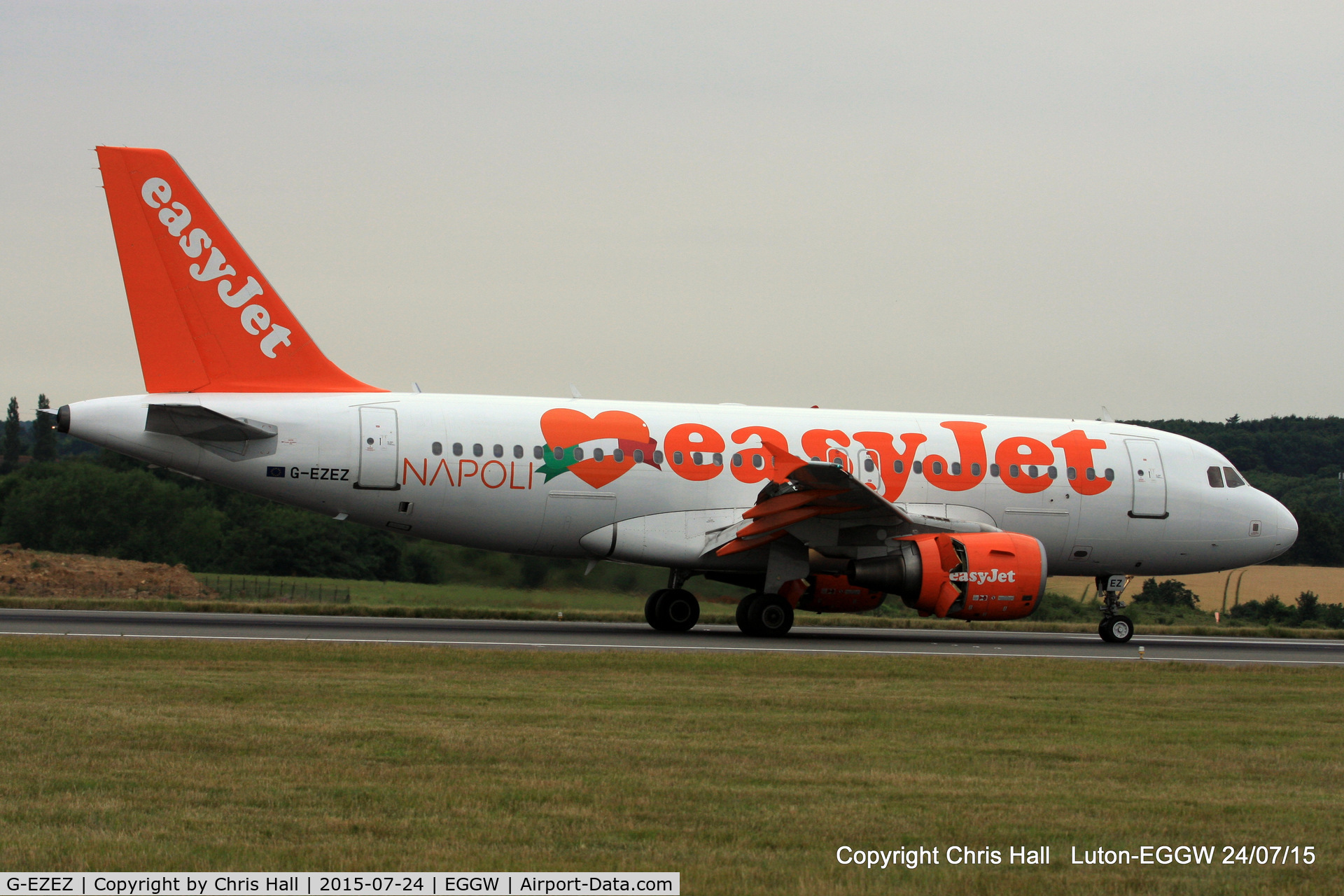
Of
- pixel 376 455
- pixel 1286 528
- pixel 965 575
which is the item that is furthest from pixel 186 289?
pixel 1286 528

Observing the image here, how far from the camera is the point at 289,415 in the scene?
19.7 meters

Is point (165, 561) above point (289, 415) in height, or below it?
below

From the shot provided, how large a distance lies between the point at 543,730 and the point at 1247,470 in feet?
128

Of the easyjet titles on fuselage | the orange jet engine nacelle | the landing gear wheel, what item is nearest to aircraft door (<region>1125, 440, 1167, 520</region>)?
the easyjet titles on fuselage

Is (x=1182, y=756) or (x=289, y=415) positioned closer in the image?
(x=1182, y=756)

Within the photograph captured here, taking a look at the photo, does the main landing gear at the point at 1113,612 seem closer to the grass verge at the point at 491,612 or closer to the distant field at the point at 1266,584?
the grass verge at the point at 491,612

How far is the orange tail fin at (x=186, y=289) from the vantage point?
19484mm

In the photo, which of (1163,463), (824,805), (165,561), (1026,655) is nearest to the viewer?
(824,805)

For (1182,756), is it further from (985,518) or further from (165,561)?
(165,561)

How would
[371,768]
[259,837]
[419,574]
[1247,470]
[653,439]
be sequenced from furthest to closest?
[1247,470] < [419,574] < [653,439] < [371,768] < [259,837]

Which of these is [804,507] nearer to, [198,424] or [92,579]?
[198,424]

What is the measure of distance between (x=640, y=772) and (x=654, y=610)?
1341 cm

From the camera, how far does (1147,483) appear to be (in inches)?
920

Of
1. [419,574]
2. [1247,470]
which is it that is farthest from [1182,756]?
[1247,470]
